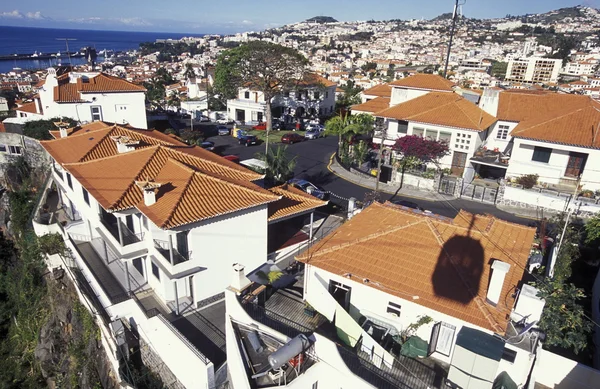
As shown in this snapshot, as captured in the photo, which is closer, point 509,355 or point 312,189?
point 509,355

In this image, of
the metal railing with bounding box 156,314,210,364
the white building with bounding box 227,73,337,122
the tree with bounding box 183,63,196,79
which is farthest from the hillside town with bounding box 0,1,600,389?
the tree with bounding box 183,63,196,79

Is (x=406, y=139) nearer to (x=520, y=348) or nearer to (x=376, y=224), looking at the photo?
(x=376, y=224)

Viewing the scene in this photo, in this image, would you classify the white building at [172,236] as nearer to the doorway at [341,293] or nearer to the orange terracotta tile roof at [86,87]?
the doorway at [341,293]

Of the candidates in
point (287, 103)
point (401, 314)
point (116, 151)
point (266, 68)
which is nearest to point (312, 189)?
point (116, 151)

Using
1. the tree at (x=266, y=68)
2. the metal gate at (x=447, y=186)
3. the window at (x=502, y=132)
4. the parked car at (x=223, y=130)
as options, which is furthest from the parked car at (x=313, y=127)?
the metal gate at (x=447, y=186)

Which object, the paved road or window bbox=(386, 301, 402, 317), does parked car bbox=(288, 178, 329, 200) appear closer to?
the paved road

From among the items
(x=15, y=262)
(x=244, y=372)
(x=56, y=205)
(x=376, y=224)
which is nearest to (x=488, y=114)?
(x=376, y=224)

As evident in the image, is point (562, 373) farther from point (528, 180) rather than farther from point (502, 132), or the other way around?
point (502, 132)
